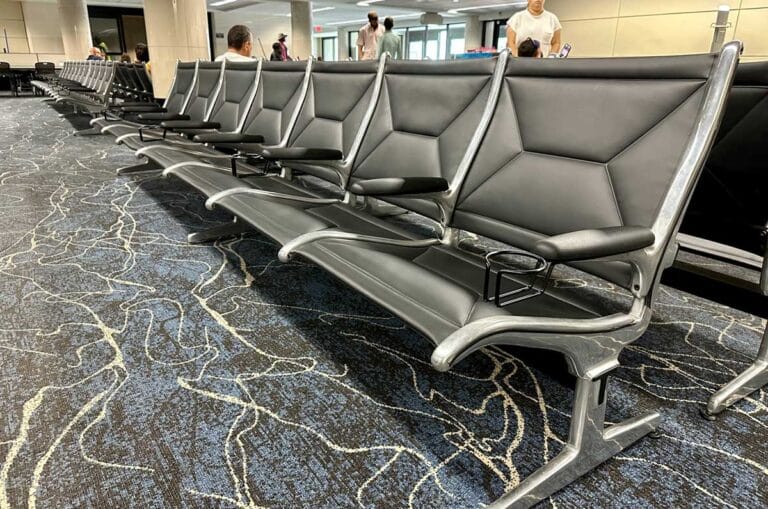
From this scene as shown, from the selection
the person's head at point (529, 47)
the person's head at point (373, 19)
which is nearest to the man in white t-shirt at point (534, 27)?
the person's head at point (529, 47)

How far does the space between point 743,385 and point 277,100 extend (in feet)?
7.71

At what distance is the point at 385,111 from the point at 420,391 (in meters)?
1.04

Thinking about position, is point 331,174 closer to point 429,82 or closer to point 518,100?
point 429,82

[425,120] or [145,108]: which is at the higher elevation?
[425,120]

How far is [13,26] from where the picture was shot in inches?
735

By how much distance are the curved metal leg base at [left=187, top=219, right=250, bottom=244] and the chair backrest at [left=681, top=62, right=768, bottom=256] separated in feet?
6.67

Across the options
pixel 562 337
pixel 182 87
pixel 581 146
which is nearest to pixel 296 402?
pixel 562 337

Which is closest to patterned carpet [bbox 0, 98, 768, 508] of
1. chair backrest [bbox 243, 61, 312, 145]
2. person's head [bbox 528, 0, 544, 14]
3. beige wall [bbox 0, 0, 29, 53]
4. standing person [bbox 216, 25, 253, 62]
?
chair backrest [bbox 243, 61, 312, 145]

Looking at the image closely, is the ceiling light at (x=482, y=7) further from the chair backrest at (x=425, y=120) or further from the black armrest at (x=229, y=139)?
the chair backrest at (x=425, y=120)

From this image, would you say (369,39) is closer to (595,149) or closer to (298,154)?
(298,154)

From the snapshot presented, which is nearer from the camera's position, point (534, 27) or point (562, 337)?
point (562, 337)

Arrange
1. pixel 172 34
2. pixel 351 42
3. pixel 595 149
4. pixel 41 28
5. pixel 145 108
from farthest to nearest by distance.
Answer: pixel 351 42, pixel 41 28, pixel 172 34, pixel 145 108, pixel 595 149

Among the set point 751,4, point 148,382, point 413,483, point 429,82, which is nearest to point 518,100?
point 429,82

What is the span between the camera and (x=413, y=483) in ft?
3.56
